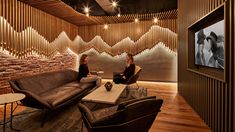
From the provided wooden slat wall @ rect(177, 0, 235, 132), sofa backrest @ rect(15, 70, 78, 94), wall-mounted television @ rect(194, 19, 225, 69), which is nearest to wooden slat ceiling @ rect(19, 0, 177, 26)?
sofa backrest @ rect(15, 70, 78, 94)

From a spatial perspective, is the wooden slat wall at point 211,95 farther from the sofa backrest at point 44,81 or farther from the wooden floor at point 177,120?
the sofa backrest at point 44,81

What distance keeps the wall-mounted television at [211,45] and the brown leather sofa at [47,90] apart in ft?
9.33

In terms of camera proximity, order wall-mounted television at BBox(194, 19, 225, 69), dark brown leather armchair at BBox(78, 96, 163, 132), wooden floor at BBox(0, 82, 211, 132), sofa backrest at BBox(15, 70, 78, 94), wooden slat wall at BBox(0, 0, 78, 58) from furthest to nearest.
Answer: wooden slat wall at BBox(0, 0, 78, 58)
sofa backrest at BBox(15, 70, 78, 94)
wooden floor at BBox(0, 82, 211, 132)
wall-mounted television at BBox(194, 19, 225, 69)
dark brown leather armchair at BBox(78, 96, 163, 132)

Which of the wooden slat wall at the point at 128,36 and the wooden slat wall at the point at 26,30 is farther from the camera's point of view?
the wooden slat wall at the point at 128,36

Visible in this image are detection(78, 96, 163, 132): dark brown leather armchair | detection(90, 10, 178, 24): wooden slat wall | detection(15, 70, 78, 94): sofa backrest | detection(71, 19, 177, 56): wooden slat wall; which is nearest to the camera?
detection(78, 96, 163, 132): dark brown leather armchair

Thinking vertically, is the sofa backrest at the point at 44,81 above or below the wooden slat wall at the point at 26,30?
below

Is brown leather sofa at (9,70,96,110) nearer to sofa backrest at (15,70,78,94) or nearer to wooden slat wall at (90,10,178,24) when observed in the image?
sofa backrest at (15,70,78,94)

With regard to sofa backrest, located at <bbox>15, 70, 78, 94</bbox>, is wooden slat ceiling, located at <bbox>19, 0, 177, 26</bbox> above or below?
above

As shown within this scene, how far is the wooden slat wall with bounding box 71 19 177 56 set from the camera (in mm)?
7035

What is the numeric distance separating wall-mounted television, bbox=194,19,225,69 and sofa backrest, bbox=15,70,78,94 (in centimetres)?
355

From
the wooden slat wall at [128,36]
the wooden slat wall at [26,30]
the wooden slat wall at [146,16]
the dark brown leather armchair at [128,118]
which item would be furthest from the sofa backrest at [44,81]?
the wooden slat wall at [128,36]

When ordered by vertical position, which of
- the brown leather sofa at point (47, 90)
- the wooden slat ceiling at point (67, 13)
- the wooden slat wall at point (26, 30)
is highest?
the wooden slat ceiling at point (67, 13)

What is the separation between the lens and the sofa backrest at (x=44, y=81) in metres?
3.19

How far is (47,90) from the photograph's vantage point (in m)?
3.68
